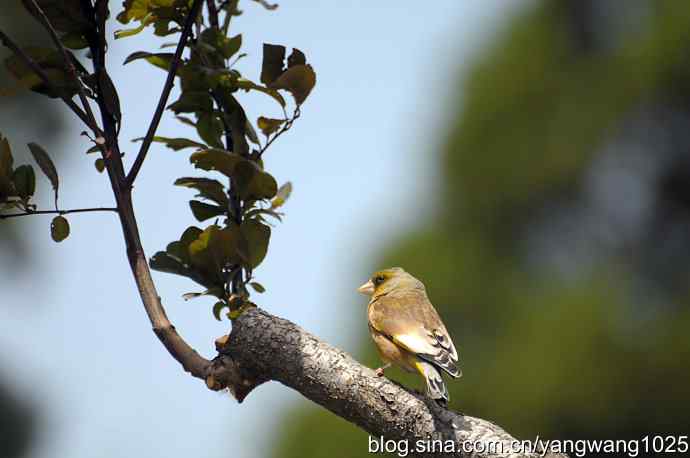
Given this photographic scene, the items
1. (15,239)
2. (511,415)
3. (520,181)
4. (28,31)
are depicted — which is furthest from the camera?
(520,181)

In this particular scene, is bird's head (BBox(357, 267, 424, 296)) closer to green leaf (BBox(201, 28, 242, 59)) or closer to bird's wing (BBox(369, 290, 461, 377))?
bird's wing (BBox(369, 290, 461, 377))

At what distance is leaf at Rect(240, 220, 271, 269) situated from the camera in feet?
7.19

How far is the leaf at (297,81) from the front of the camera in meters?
2.20

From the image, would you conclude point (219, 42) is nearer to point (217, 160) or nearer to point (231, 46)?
point (231, 46)

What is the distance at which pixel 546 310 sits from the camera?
52.7ft

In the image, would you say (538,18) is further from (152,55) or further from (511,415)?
(152,55)

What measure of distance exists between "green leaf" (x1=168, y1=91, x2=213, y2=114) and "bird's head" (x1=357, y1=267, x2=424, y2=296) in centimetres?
211

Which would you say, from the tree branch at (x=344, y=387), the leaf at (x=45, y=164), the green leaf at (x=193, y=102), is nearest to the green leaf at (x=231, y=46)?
the green leaf at (x=193, y=102)

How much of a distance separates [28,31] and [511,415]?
11131 millimetres

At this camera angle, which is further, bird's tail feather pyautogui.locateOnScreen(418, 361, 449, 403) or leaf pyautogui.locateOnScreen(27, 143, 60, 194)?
bird's tail feather pyautogui.locateOnScreen(418, 361, 449, 403)

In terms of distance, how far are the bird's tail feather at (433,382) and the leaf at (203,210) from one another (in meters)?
0.75

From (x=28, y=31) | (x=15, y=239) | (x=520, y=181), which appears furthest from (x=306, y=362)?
(x=520, y=181)

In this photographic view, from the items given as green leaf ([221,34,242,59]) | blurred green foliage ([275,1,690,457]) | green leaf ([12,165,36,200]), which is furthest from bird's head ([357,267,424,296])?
blurred green foliage ([275,1,690,457])

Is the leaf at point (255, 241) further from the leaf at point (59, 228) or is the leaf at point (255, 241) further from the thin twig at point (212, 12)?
the thin twig at point (212, 12)
